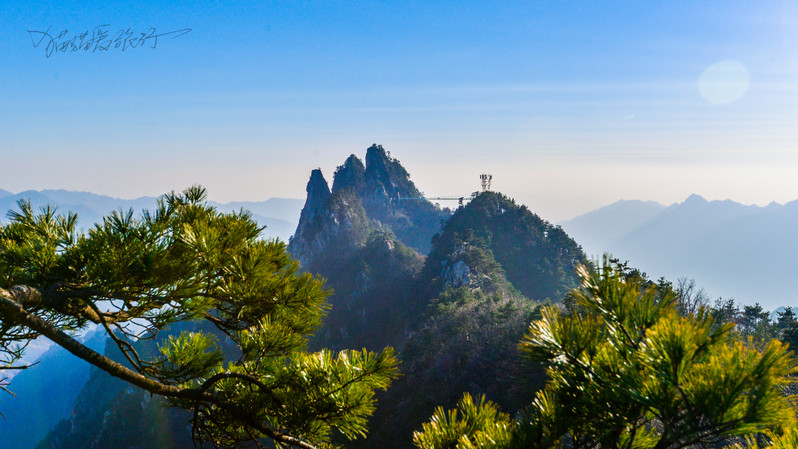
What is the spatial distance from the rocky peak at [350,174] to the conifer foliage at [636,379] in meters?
95.9

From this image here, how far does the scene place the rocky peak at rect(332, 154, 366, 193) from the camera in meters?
97.4

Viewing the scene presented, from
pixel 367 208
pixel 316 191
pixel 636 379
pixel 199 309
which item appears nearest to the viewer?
pixel 636 379

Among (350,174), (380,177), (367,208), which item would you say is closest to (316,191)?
(350,174)

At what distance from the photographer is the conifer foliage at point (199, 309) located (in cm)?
200

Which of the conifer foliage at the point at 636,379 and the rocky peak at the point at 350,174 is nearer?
the conifer foliage at the point at 636,379

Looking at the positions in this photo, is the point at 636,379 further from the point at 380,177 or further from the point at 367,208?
the point at 380,177

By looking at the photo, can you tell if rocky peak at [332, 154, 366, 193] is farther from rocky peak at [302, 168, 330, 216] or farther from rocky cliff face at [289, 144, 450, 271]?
rocky peak at [302, 168, 330, 216]

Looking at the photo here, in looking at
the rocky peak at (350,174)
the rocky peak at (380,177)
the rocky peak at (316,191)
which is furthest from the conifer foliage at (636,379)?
the rocky peak at (350,174)

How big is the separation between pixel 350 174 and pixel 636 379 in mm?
98149

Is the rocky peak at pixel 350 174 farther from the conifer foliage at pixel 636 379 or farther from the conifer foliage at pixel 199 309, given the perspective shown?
the conifer foliage at pixel 636 379

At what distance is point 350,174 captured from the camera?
97.9 metres

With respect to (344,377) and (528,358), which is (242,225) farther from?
(528,358)

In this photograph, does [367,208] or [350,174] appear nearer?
[367,208]

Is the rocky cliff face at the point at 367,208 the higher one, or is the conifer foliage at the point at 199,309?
the rocky cliff face at the point at 367,208
